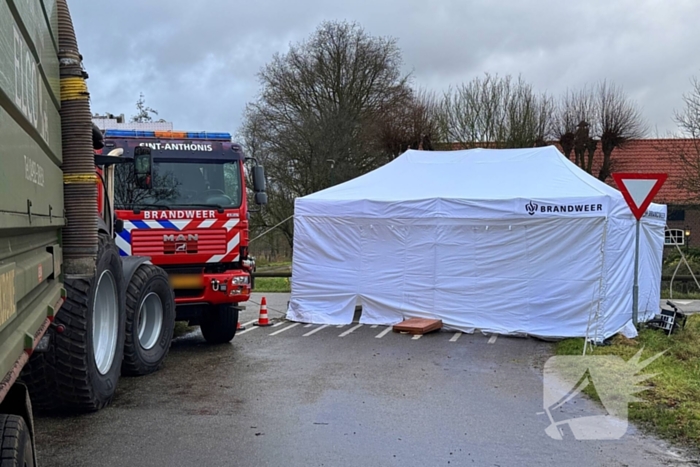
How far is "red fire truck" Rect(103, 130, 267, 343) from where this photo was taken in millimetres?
8281

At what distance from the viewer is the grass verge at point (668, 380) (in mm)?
5324

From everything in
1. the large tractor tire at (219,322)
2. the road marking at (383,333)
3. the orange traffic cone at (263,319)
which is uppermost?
the large tractor tire at (219,322)

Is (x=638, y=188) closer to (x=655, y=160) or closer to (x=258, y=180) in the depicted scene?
(x=258, y=180)

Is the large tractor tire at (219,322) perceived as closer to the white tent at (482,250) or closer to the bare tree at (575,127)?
the white tent at (482,250)

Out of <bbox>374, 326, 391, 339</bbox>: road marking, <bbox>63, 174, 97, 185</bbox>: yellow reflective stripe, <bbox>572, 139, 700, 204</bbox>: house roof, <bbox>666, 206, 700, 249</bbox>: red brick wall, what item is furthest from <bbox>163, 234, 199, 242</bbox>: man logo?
<bbox>666, 206, 700, 249</bbox>: red brick wall

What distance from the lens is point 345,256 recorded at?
38.3ft

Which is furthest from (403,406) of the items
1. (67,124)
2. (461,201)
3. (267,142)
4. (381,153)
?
(267,142)

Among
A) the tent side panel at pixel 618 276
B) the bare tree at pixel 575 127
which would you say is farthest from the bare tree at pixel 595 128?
the tent side panel at pixel 618 276

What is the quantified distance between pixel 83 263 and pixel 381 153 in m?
23.0

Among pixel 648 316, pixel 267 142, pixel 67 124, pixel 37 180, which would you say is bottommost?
pixel 648 316

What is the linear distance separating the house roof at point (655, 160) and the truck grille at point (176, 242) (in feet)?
53.4

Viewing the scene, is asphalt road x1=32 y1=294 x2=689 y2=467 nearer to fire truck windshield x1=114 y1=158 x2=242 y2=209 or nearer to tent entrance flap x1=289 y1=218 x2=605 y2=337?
tent entrance flap x1=289 y1=218 x2=605 y2=337

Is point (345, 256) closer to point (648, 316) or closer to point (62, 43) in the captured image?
point (648, 316)

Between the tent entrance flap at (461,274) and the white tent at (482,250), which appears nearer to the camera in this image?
the white tent at (482,250)
